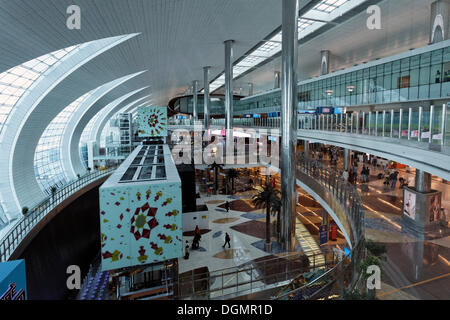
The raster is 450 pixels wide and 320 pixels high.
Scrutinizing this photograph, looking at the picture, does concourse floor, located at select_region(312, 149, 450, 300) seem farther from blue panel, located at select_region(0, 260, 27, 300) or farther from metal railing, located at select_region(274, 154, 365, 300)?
blue panel, located at select_region(0, 260, 27, 300)

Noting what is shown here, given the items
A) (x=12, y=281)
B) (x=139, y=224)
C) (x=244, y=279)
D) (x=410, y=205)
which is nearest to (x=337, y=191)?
(x=410, y=205)

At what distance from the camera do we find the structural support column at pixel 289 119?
540 inches

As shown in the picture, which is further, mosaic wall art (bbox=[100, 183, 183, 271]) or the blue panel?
mosaic wall art (bbox=[100, 183, 183, 271])

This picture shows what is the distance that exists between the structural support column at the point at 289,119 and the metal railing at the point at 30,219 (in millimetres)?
11059

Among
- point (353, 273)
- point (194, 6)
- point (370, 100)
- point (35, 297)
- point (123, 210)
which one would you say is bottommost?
point (35, 297)

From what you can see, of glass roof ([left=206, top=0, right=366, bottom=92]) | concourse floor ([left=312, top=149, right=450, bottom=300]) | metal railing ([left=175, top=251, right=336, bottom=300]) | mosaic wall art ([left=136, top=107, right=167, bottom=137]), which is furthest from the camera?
mosaic wall art ([left=136, top=107, right=167, bottom=137])

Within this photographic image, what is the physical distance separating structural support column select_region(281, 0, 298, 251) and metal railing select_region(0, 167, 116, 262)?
11.1m

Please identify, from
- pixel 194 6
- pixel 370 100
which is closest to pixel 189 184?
pixel 194 6

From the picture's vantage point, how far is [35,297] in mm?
10945

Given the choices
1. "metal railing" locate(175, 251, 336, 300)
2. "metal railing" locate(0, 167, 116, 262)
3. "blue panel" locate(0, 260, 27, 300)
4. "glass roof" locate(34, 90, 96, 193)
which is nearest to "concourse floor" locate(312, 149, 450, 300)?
"metal railing" locate(175, 251, 336, 300)

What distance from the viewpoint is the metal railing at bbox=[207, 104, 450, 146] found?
778 centimetres

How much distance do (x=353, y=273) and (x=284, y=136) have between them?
8.87m

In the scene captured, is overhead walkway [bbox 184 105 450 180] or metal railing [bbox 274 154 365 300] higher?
overhead walkway [bbox 184 105 450 180]
